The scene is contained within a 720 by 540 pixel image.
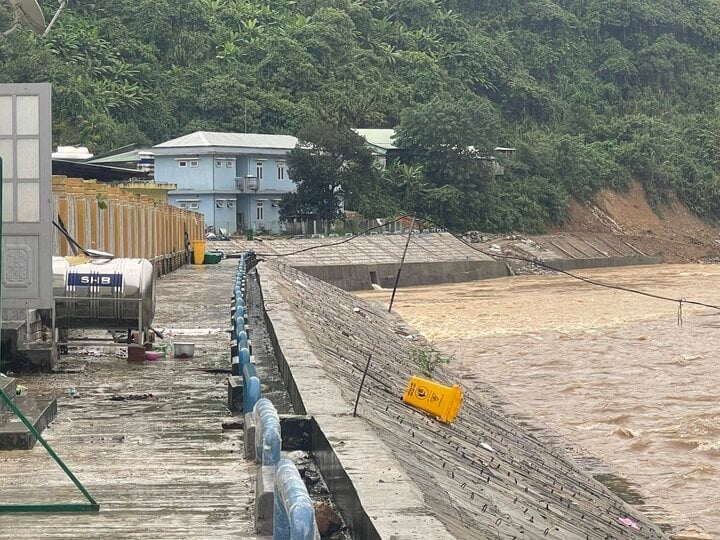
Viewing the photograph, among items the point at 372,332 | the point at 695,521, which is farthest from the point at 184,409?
the point at 372,332

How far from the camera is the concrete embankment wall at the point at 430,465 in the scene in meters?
5.65

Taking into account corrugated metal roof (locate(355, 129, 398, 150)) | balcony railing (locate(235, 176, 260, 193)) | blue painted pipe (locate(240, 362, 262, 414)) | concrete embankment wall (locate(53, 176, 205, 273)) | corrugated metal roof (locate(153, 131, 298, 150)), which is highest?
corrugated metal roof (locate(355, 129, 398, 150))

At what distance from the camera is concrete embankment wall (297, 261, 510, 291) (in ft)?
167

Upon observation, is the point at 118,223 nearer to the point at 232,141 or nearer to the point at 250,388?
the point at 250,388

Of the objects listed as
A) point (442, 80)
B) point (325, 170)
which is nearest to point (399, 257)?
point (325, 170)

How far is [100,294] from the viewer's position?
11.8m

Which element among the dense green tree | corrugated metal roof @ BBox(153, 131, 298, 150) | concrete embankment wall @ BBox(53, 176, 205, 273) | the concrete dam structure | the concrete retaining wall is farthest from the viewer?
the concrete retaining wall

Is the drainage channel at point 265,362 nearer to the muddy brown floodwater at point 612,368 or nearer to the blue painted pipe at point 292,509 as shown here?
the muddy brown floodwater at point 612,368

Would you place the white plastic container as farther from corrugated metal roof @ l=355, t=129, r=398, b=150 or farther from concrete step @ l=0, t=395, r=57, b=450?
corrugated metal roof @ l=355, t=129, r=398, b=150

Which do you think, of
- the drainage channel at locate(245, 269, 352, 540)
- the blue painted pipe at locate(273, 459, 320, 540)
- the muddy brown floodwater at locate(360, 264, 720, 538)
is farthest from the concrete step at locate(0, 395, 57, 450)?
the muddy brown floodwater at locate(360, 264, 720, 538)

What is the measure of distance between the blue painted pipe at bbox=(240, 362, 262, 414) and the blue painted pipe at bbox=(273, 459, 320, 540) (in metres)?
3.18

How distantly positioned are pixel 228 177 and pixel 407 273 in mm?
14485

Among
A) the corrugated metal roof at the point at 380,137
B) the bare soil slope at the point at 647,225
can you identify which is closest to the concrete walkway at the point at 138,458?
the corrugated metal roof at the point at 380,137

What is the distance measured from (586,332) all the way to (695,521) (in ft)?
70.7
